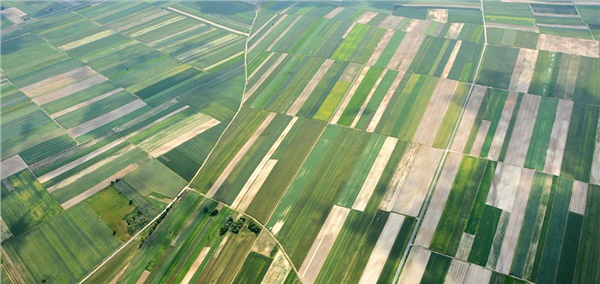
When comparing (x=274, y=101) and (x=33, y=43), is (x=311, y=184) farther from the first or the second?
(x=33, y=43)

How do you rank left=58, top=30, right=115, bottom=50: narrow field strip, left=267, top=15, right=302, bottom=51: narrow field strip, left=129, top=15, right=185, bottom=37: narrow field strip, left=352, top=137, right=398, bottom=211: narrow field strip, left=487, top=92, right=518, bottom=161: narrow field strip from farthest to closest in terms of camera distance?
left=129, top=15, right=185, bottom=37: narrow field strip → left=58, top=30, right=115, bottom=50: narrow field strip → left=267, top=15, right=302, bottom=51: narrow field strip → left=487, top=92, right=518, bottom=161: narrow field strip → left=352, top=137, right=398, bottom=211: narrow field strip

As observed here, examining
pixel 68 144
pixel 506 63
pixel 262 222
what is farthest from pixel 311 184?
pixel 506 63

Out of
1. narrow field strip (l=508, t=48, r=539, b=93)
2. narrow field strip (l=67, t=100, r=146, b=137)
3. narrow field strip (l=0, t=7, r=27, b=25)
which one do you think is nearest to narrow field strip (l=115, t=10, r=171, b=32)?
narrow field strip (l=0, t=7, r=27, b=25)

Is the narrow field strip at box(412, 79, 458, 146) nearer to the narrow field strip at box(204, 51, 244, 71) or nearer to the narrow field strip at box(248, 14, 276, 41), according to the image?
the narrow field strip at box(204, 51, 244, 71)

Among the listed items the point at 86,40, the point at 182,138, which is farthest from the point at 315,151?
the point at 86,40

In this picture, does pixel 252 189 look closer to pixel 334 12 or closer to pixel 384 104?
pixel 384 104

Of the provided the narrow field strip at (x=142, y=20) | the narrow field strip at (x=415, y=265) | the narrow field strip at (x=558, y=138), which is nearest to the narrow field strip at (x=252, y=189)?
the narrow field strip at (x=415, y=265)
